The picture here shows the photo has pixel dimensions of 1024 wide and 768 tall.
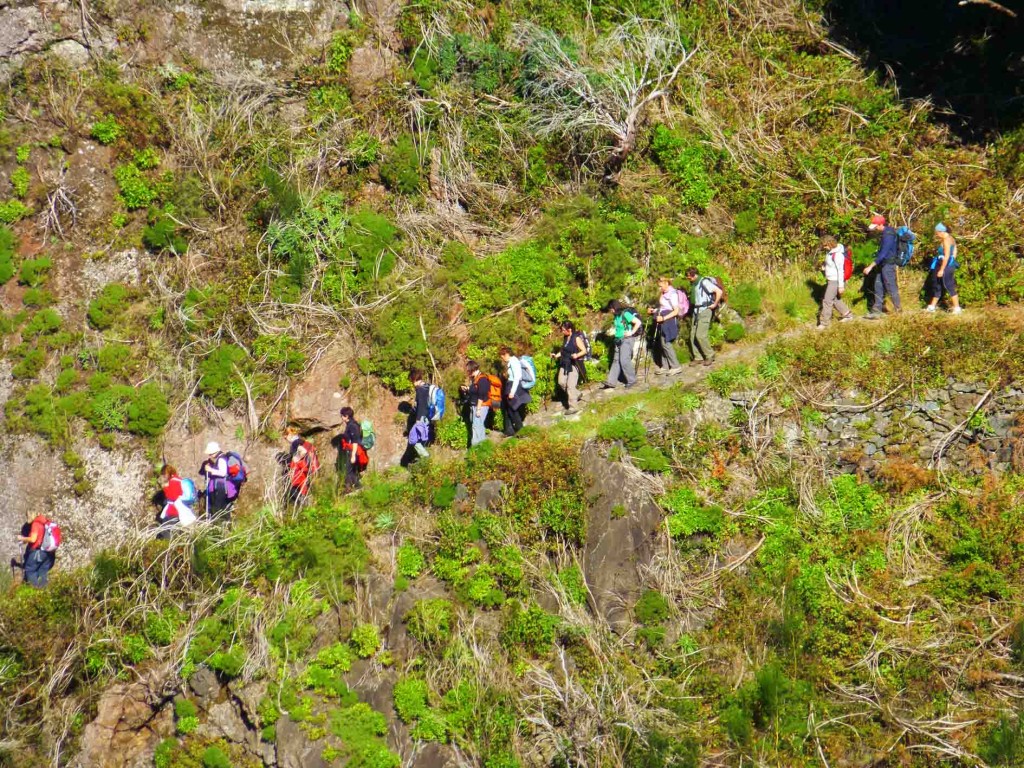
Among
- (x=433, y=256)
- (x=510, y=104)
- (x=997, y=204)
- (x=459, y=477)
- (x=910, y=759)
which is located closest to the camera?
(x=910, y=759)

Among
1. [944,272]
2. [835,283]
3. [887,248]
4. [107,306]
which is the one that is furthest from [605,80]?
[107,306]

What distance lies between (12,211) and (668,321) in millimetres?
11366

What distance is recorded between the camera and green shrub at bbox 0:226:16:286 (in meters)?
16.6

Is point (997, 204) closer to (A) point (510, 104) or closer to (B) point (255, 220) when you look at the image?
(A) point (510, 104)

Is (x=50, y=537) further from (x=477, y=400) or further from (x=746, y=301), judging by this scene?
(x=746, y=301)

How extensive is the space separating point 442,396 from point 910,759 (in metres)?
7.78

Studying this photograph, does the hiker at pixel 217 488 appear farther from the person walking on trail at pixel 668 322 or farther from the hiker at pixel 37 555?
the person walking on trail at pixel 668 322

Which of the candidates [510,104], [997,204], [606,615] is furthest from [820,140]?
[606,615]

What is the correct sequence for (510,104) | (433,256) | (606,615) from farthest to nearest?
(510,104) < (433,256) < (606,615)

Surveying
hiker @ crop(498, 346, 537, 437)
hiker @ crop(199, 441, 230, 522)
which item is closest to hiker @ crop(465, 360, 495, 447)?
hiker @ crop(498, 346, 537, 437)

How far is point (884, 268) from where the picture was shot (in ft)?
48.3

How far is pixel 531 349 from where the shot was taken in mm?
16000

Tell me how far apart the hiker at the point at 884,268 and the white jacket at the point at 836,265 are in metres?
0.42

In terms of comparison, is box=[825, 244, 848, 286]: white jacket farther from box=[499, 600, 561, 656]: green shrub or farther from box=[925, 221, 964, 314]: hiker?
box=[499, 600, 561, 656]: green shrub
